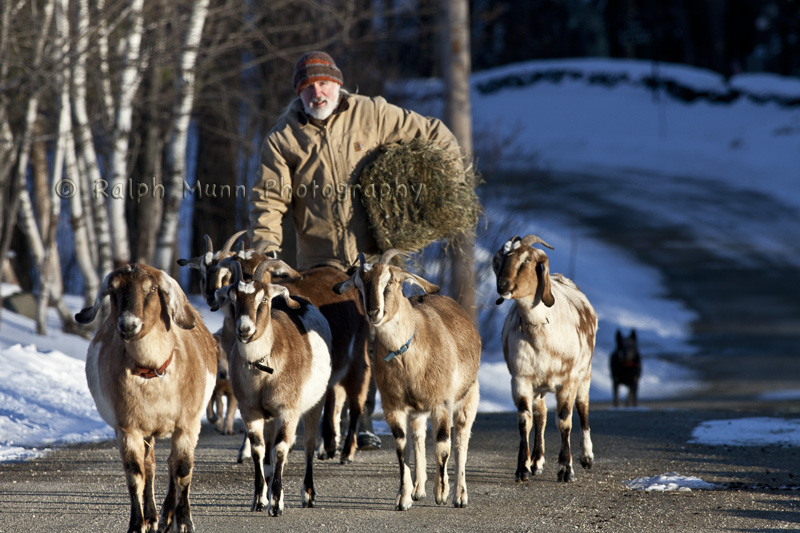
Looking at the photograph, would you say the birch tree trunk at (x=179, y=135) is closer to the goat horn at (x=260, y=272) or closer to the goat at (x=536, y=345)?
the goat at (x=536, y=345)

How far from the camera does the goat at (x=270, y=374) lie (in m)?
5.95

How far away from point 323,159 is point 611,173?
1109 inches

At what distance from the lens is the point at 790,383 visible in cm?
1641

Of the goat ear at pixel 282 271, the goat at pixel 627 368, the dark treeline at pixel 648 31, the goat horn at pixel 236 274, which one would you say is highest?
the dark treeline at pixel 648 31

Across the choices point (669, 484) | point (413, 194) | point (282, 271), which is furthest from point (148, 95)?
point (669, 484)

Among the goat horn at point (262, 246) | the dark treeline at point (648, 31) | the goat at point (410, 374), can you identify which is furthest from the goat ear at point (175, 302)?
the dark treeline at point (648, 31)

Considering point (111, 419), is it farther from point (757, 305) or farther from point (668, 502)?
point (757, 305)

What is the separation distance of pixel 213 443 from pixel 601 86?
36134mm

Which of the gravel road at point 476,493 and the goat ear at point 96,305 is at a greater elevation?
the goat ear at point 96,305

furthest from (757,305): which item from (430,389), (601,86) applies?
(601,86)

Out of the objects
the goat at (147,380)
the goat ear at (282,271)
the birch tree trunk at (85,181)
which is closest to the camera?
the goat at (147,380)

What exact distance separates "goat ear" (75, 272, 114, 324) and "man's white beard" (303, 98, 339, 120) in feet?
9.06

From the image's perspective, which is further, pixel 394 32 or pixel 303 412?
pixel 394 32

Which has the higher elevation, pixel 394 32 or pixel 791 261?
pixel 394 32
